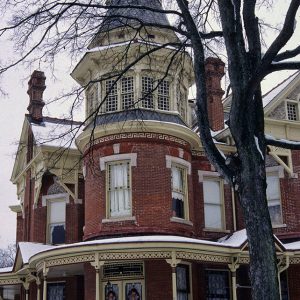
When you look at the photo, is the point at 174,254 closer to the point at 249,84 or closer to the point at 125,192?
the point at 125,192

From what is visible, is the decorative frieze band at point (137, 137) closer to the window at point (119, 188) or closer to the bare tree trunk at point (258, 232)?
the window at point (119, 188)

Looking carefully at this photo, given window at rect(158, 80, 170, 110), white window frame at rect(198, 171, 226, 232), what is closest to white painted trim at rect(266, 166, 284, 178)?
white window frame at rect(198, 171, 226, 232)

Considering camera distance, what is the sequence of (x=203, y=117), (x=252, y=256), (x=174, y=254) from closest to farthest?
1. (x=252, y=256)
2. (x=203, y=117)
3. (x=174, y=254)

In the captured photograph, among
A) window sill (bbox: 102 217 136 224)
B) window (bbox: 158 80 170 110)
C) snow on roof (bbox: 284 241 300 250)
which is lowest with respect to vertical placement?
snow on roof (bbox: 284 241 300 250)

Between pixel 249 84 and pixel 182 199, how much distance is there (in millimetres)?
12620

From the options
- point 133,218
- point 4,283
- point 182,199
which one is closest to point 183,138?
point 182,199

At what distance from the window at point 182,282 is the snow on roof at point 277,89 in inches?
305

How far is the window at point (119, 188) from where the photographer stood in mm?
20953

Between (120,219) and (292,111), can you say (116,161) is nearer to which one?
(120,219)

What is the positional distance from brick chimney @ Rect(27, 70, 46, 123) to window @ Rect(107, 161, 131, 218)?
7868mm

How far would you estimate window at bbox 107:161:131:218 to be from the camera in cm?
2095

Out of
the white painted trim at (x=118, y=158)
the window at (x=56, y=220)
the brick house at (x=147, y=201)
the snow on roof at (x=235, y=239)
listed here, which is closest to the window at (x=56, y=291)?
the brick house at (x=147, y=201)

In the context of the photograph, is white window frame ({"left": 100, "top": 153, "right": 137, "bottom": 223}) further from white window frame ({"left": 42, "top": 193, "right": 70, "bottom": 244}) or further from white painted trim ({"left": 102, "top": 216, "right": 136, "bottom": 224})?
white window frame ({"left": 42, "top": 193, "right": 70, "bottom": 244})

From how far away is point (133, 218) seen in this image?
20.5 m
